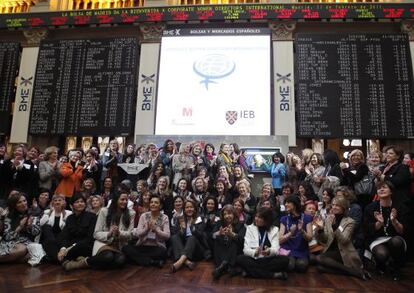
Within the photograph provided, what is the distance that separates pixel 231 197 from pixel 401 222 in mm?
2663

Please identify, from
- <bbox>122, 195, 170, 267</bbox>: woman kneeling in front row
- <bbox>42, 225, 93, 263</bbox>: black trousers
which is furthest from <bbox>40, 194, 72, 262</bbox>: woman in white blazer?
<bbox>122, 195, 170, 267</bbox>: woman kneeling in front row

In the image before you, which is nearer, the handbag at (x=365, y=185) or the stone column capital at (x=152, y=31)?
the handbag at (x=365, y=185)

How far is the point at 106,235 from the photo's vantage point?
4441mm

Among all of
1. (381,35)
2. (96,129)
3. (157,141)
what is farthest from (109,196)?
(381,35)

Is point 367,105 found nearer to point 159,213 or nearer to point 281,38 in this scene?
point 281,38

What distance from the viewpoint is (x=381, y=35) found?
30.0ft

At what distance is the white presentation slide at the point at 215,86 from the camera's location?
29.7ft

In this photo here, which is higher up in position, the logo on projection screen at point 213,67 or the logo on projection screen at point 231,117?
the logo on projection screen at point 213,67

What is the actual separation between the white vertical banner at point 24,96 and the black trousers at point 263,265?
330 inches

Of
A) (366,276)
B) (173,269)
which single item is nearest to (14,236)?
(173,269)

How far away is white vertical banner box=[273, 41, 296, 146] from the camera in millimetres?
9102

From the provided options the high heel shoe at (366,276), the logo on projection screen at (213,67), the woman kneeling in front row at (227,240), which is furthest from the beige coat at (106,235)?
the logo on projection screen at (213,67)

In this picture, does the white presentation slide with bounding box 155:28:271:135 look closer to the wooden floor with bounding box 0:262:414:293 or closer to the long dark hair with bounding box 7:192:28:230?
the long dark hair with bounding box 7:192:28:230

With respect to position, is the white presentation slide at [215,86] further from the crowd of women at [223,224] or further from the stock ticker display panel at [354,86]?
the crowd of women at [223,224]
